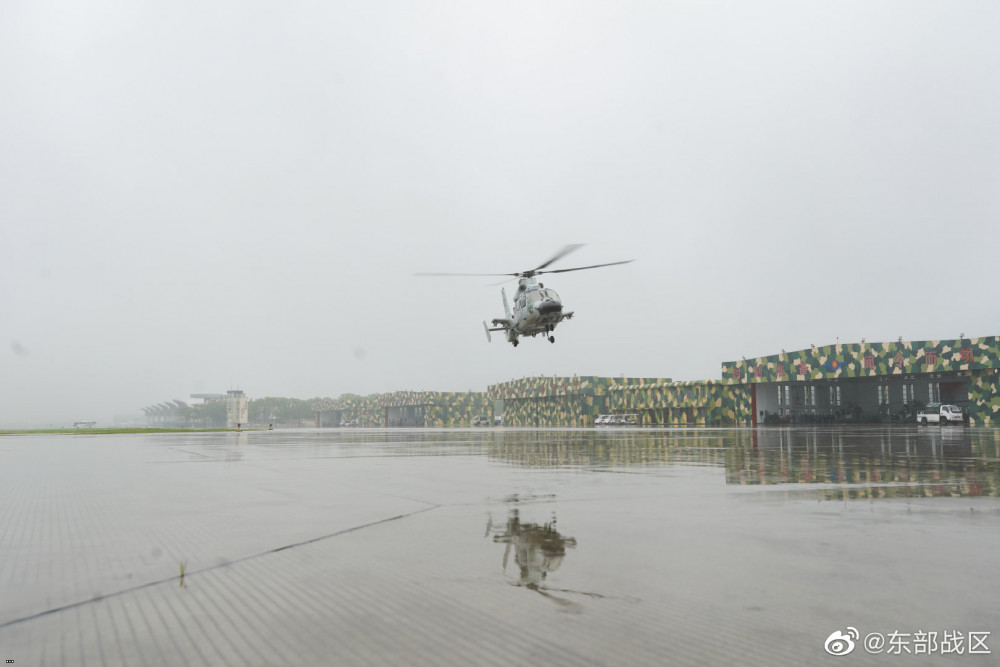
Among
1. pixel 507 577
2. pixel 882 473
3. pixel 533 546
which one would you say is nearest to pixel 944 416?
pixel 882 473

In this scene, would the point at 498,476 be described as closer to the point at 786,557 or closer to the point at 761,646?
the point at 786,557

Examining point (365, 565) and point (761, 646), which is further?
point (365, 565)

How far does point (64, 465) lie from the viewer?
17328mm

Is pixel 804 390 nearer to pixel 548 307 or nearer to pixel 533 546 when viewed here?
pixel 548 307

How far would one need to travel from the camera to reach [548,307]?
3747 centimetres

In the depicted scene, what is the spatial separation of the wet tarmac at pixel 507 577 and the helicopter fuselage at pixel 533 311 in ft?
91.7

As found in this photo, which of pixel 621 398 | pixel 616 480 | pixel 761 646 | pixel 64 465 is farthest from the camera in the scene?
pixel 621 398

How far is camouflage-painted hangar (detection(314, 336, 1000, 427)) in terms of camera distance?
189 ft

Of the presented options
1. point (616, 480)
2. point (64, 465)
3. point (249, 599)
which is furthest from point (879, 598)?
point (64, 465)

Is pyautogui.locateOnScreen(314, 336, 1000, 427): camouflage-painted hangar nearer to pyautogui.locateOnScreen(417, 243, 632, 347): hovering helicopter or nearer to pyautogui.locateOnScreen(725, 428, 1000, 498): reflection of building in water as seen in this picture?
pyautogui.locateOnScreen(417, 243, 632, 347): hovering helicopter

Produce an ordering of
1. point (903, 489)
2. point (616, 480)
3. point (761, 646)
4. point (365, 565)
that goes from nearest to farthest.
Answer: point (761, 646) < point (365, 565) < point (903, 489) < point (616, 480)

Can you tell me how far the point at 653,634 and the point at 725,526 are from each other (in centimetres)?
366

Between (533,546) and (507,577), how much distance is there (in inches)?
44.0

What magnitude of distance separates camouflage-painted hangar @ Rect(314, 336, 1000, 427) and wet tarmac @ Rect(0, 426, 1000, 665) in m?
58.4
